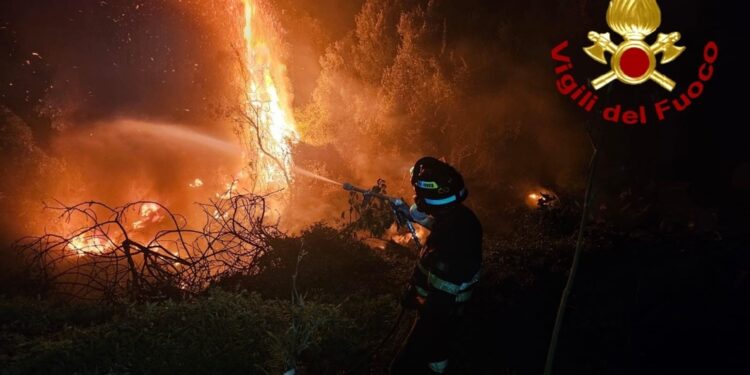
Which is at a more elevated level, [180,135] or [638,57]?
[180,135]

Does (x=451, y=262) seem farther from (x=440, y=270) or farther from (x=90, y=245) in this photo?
(x=90, y=245)

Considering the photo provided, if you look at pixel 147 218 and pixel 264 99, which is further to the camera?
pixel 264 99

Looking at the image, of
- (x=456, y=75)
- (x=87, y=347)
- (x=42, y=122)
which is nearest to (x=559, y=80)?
(x=456, y=75)

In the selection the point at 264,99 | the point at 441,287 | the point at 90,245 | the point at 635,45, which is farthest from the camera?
the point at 264,99

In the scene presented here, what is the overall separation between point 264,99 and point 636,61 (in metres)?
13.1

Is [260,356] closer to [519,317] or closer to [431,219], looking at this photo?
[431,219]

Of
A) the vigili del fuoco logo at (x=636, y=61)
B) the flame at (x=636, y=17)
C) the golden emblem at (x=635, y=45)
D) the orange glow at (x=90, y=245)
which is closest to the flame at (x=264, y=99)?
the orange glow at (x=90, y=245)

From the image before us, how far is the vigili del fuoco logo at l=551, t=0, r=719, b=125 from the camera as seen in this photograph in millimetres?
7301

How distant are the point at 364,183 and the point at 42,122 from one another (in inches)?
456

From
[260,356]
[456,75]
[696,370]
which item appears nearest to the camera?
[260,356]

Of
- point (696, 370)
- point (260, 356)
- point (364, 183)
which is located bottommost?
point (260, 356)

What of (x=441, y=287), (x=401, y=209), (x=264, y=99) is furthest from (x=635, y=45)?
(x=264, y=99)

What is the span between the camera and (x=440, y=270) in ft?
10.6

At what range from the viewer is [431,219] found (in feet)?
13.5
